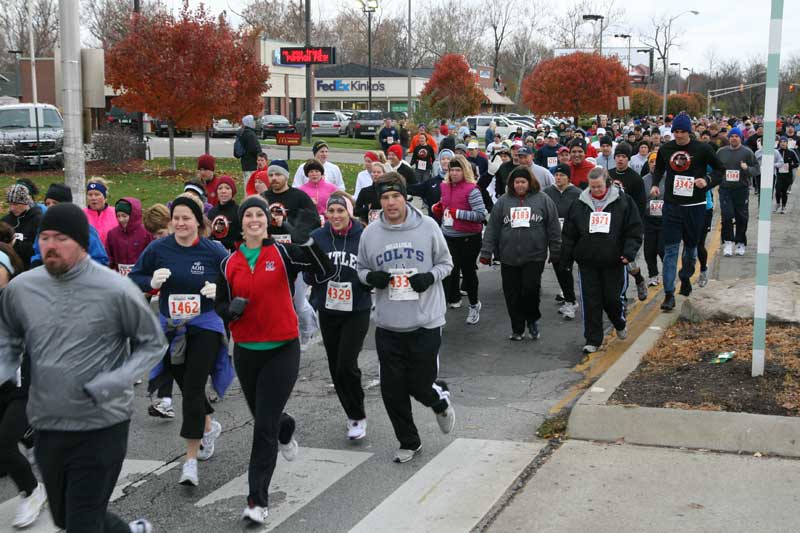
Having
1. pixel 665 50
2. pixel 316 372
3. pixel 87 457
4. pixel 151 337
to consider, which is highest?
pixel 665 50

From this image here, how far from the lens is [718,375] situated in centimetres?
787

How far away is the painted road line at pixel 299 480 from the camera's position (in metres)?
5.95

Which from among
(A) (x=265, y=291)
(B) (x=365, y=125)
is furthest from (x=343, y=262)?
(B) (x=365, y=125)

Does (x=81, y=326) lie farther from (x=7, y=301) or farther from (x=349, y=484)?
(x=349, y=484)

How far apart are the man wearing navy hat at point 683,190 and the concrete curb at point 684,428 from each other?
14.0ft

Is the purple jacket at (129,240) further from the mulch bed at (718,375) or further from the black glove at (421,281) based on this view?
the mulch bed at (718,375)

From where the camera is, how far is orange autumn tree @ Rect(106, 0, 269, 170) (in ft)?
85.7

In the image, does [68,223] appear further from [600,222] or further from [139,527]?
[600,222]

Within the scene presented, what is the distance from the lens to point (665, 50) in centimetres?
9394

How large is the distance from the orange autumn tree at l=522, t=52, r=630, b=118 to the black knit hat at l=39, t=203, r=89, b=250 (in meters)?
48.3

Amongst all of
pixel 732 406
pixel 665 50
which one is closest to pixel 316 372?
pixel 732 406

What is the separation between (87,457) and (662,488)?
3512 millimetres

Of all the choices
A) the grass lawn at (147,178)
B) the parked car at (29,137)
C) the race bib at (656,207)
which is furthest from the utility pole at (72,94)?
the parked car at (29,137)

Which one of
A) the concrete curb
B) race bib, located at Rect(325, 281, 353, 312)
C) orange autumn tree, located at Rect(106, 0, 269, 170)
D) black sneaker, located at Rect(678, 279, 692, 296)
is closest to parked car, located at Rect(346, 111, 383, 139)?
orange autumn tree, located at Rect(106, 0, 269, 170)
